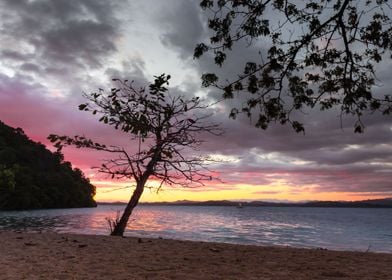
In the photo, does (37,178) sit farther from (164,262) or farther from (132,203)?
(164,262)

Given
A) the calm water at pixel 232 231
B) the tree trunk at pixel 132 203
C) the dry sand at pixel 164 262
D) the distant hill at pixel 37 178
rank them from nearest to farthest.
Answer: the dry sand at pixel 164 262 < the tree trunk at pixel 132 203 < the calm water at pixel 232 231 < the distant hill at pixel 37 178

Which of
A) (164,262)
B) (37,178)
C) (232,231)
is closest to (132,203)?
(164,262)

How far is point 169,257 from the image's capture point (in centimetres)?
1173

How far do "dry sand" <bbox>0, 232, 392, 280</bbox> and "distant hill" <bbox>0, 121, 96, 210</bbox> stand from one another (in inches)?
3965

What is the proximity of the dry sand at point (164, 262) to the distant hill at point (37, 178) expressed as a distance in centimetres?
10070

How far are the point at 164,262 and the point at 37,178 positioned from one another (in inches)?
5339

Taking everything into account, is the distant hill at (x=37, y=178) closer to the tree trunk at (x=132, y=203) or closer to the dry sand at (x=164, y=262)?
the tree trunk at (x=132, y=203)

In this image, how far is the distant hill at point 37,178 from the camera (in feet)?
390

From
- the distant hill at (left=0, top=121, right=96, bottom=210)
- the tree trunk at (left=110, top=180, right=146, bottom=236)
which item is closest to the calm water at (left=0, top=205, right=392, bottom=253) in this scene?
the tree trunk at (left=110, top=180, right=146, bottom=236)

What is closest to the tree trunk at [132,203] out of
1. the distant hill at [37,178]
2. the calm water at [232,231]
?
the calm water at [232,231]

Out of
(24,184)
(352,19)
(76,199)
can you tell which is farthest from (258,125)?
(76,199)

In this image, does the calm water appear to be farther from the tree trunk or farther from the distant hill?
the distant hill

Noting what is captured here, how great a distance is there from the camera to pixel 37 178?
448ft

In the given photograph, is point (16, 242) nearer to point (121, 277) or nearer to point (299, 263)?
point (121, 277)
